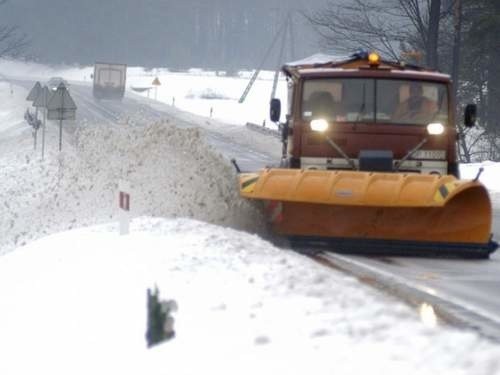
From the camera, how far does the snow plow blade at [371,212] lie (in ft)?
37.7

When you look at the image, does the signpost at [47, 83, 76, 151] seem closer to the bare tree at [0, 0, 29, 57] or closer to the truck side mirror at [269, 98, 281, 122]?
the truck side mirror at [269, 98, 281, 122]

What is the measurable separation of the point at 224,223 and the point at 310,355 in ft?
22.4

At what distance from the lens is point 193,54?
5305 inches

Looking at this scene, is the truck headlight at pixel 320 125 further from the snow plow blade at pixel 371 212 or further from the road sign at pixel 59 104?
the road sign at pixel 59 104

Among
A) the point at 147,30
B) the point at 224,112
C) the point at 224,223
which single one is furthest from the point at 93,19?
the point at 224,223

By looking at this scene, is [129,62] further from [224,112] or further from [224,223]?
[224,223]

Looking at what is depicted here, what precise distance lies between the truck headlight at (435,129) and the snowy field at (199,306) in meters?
2.28

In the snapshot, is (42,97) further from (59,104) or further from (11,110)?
(11,110)

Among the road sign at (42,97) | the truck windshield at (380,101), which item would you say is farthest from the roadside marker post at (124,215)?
the road sign at (42,97)

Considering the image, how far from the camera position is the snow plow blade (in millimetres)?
11477

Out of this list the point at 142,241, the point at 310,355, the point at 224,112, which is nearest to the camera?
the point at 310,355

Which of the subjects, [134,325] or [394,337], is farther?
[134,325]

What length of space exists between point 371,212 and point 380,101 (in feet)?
5.46

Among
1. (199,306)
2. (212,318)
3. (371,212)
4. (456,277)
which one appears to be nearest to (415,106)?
(371,212)
